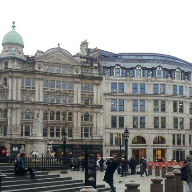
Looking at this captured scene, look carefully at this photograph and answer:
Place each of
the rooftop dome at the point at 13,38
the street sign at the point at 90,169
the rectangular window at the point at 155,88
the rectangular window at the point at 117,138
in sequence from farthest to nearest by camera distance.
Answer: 1. the rectangular window at the point at 155,88
2. the rectangular window at the point at 117,138
3. the rooftop dome at the point at 13,38
4. the street sign at the point at 90,169

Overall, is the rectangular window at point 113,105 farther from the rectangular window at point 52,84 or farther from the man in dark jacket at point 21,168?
the man in dark jacket at point 21,168

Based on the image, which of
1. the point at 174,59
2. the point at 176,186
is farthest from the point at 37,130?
the point at 174,59

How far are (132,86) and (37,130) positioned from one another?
119ft

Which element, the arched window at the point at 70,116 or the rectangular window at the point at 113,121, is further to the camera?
the rectangular window at the point at 113,121

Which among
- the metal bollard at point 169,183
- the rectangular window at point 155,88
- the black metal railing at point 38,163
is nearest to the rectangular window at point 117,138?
the rectangular window at point 155,88

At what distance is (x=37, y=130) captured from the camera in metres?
33.7

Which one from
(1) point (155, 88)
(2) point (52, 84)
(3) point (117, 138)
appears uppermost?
(2) point (52, 84)

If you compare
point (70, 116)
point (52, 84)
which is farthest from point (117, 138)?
point (52, 84)

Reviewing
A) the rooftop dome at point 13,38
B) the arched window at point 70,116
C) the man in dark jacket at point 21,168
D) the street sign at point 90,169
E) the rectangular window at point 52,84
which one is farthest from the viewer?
the arched window at point 70,116

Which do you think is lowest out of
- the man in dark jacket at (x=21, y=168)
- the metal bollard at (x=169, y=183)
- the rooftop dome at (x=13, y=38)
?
the metal bollard at (x=169, y=183)

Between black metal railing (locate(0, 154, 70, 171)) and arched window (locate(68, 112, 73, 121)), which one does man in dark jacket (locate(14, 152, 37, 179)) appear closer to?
black metal railing (locate(0, 154, 70, 171))

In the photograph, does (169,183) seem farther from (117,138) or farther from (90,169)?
(117,138)

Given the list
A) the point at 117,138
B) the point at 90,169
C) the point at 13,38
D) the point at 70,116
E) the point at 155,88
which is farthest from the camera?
the point at 155,88

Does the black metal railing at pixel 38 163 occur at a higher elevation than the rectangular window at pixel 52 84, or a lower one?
lower
